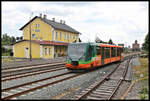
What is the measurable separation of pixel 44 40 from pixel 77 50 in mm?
29231

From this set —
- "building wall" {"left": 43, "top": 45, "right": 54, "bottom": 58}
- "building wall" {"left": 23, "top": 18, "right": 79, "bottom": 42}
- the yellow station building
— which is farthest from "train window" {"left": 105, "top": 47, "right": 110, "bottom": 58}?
"building wall" {"left": 23, "top": 18, "right": 79, "bottom": 42}

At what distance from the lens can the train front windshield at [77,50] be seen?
49.4ft

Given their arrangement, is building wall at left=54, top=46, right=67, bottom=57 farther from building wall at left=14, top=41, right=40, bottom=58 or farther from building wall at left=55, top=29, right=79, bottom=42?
building wall at left=14, top=41, right=40, bottom=58

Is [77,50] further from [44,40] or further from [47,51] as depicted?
[44,40]

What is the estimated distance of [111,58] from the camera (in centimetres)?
2148

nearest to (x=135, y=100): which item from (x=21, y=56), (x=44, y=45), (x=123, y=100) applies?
(x=123, y=100)

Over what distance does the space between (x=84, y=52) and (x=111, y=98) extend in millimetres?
7581

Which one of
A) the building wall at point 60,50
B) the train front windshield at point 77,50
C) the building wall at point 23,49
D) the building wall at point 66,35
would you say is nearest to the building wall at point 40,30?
the building wall at point 66,35

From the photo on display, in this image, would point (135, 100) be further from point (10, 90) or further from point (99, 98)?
point (10, 90)

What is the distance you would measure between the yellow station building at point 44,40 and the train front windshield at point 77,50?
59.9 feet

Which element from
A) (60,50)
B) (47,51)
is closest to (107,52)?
(47,51)

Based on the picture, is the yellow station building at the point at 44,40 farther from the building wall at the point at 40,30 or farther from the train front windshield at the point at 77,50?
the train front windshield at the point at 77,50

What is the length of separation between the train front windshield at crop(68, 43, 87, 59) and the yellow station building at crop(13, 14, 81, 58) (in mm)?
18262

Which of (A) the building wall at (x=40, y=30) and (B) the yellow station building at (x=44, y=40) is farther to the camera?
(A) the building wall at (x=40, y=30)
